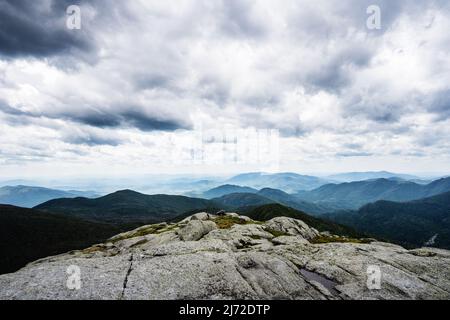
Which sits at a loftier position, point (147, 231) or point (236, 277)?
point (236, 277)

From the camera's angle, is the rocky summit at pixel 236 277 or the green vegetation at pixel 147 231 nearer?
the rocky summit at pixel 236 277

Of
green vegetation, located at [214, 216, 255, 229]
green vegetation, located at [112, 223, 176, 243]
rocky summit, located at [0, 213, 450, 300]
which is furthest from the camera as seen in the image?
green vegetation, located at [112, 223, 176, 243]

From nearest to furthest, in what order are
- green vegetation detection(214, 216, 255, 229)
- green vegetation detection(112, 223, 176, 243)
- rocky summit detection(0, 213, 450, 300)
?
1. rocky summit detection(0, 213, 450, 300)
2. green vegetation detection(214, 216, 255, 229)
3. green vegetation detection(112, 223, 176, 243)

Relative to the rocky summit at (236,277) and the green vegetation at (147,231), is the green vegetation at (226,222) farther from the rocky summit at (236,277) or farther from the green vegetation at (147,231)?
the rocky summit at (236,277)

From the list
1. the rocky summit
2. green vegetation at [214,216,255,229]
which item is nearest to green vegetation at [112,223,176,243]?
green vegetation at [214,216,255,229]

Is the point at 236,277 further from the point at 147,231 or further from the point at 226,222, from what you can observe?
the point at 147,231

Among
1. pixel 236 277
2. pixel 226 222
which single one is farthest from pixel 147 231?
pixel 236 277

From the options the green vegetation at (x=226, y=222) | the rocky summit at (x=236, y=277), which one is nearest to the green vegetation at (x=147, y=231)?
the green vegetation at (x=226, y=222)

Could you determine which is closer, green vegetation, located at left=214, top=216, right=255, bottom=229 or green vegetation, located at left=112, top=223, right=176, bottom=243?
green vegetation, located at left=214, top=216, right=255, bottom=229

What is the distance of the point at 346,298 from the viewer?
1355 inches

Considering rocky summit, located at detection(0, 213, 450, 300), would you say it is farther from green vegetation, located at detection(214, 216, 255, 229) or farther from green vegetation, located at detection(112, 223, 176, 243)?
green vegetation, located at detection(112, 223, 176, 243)
